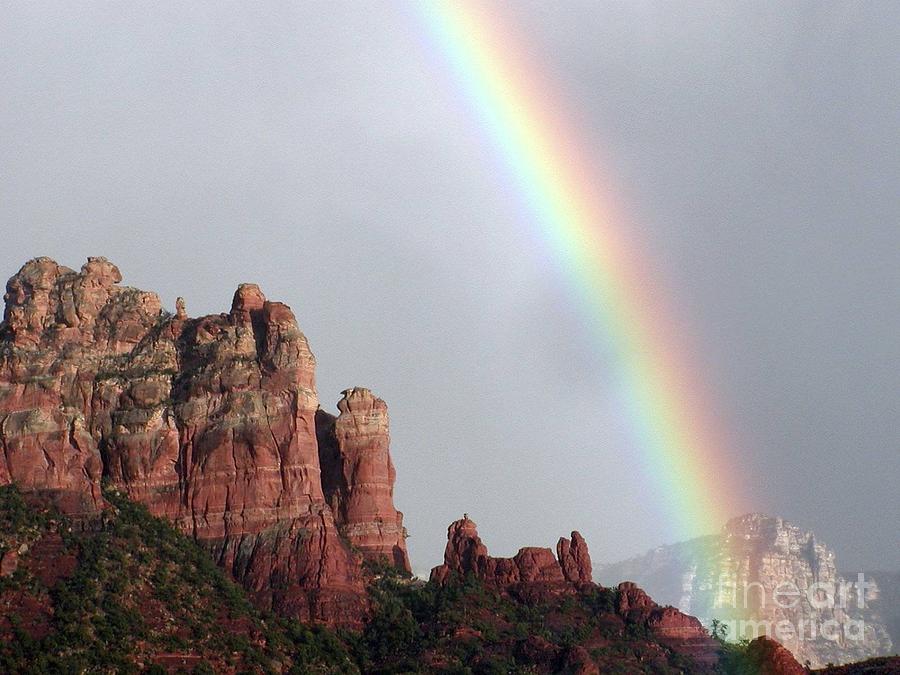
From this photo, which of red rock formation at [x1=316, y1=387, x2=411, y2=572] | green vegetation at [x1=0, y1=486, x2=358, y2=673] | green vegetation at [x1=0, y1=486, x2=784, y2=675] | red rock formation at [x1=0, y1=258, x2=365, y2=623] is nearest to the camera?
green vegetation at [x1=0, y1=486, x2=358, y2=673]

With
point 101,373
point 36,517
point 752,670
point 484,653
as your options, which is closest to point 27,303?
point 101,373

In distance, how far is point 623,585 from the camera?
14362 centimetres

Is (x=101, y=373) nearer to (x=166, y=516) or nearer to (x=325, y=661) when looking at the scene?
(x=166, y=516)

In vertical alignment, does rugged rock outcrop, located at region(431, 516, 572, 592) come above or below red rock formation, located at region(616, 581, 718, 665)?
above

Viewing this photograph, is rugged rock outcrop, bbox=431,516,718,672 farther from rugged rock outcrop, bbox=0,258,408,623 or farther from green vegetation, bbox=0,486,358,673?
green vegetation, bbox=0,486,358,673

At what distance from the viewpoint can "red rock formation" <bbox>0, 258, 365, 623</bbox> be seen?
136625 millimetres

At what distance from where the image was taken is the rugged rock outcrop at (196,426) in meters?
137

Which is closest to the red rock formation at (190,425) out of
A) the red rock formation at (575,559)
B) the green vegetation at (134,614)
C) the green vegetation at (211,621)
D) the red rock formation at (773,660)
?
the green vegetation at (211,621)

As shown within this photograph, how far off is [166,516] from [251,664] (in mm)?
25163

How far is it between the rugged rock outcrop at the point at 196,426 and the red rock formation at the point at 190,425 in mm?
129

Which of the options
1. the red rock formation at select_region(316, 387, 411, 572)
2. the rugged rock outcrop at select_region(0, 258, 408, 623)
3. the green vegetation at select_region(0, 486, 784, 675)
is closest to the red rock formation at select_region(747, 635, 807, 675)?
the green vegetation at select_region(0, 486, 784, 675)

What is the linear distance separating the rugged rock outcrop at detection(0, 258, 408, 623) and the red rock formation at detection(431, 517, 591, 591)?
650 centimetres

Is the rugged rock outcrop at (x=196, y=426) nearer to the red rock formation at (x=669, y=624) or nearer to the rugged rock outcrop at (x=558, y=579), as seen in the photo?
the rugged rock outcrop at (x=558, y=579)

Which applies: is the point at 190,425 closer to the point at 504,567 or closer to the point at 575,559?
the point at 504,567
